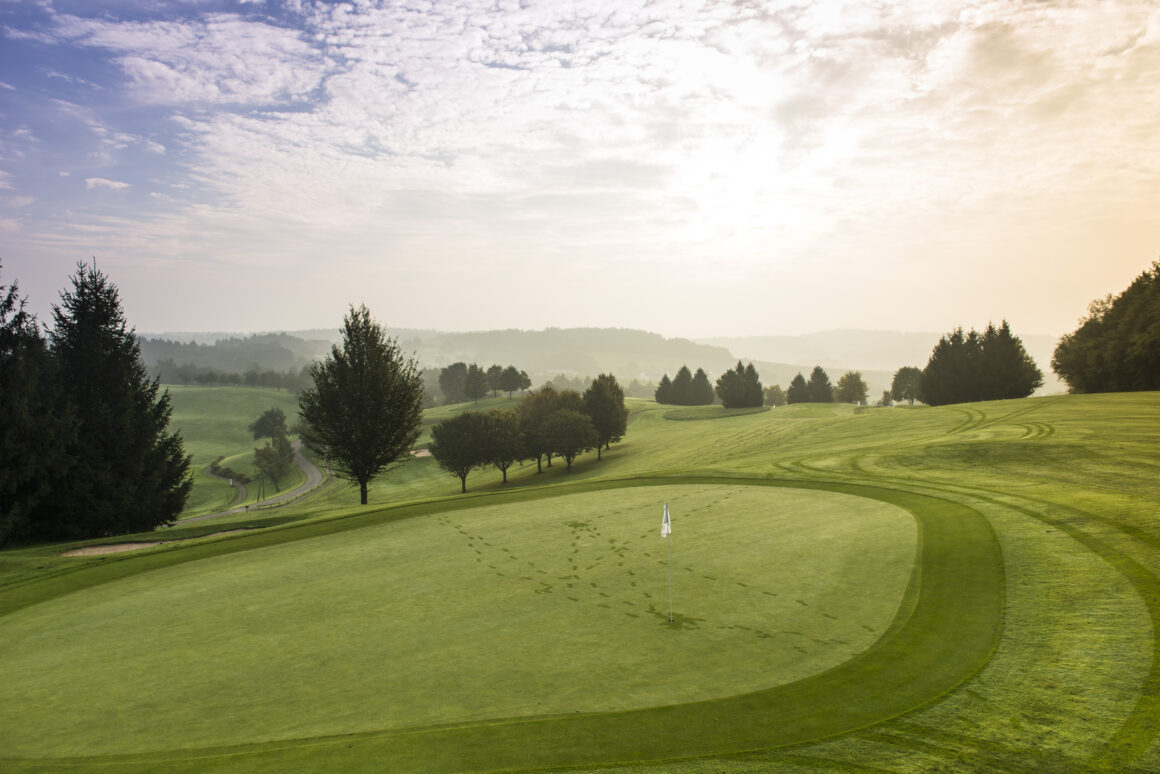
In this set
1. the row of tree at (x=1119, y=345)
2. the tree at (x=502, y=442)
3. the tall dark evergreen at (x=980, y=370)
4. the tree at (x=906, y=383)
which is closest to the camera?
the row of tree at (x=1119, y=345)

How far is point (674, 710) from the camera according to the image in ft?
33.2

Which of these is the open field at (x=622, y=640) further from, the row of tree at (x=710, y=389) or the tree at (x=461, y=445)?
the row of tree at (x=710, y=389)

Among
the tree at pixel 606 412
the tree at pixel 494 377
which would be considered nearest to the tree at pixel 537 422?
the tree at pixel 606 412

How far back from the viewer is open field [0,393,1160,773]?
9.16 meters

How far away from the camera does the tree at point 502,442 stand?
6725 cm

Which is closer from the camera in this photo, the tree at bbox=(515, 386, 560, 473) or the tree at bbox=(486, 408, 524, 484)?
the tree at bbox=(486, 408, 524, 484)

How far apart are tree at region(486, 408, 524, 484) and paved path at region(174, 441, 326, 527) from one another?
114 ft

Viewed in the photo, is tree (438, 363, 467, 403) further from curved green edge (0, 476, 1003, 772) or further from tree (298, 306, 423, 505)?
curved green edge (0, 476, 1003, 772)

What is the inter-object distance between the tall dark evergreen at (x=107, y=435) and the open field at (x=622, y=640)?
9987mm

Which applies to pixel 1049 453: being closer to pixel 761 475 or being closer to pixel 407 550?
pixel 761 475

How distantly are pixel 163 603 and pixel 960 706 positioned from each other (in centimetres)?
2013

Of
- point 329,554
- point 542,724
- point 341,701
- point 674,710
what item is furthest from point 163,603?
point 674,710

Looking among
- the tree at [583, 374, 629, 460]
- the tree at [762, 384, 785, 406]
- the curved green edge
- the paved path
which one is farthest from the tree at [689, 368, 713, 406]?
the curved green edge

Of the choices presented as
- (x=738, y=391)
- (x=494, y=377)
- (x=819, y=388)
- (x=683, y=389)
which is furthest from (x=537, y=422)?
(x=494, y=377)
